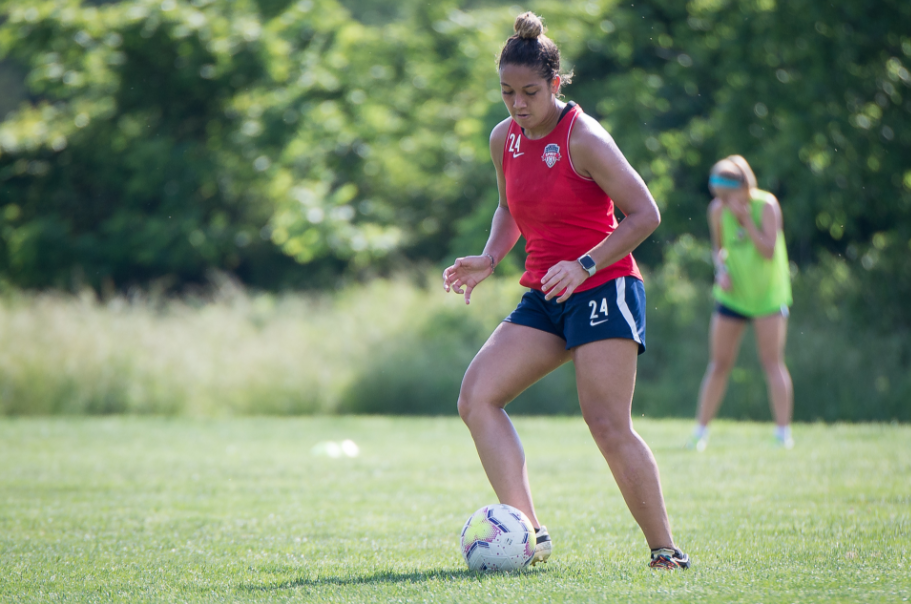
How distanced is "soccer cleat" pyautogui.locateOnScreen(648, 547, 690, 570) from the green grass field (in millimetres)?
98

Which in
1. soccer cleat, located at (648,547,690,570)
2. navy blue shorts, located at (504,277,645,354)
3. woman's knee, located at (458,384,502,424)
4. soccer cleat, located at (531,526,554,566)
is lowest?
soccer cleat, located at (531,526,554,566)

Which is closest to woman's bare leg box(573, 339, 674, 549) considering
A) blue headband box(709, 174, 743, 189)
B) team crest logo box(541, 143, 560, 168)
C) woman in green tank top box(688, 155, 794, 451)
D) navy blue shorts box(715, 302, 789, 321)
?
team crest logo box(541, 143, 560, 168)

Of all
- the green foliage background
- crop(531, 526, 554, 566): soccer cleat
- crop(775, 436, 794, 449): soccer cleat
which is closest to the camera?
crop(531, 526, 554, 566): soccer cleat

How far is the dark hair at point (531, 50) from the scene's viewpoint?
396cm

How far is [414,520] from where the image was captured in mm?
5672

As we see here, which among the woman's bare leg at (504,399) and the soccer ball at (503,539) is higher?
the woman's bare leg at (504,399)

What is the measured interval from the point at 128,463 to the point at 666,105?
12.6m

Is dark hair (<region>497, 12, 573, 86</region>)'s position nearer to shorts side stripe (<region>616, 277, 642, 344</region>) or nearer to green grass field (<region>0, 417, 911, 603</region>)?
shorts side stripe (<region>616, 277, 642, 344</region>)

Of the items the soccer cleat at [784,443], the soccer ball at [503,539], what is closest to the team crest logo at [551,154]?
the soccer ball at [503,539]

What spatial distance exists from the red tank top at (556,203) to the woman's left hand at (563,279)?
0.20 m

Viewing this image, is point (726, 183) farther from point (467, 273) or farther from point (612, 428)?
point (612, 428)

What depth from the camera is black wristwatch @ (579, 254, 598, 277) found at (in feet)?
12.8

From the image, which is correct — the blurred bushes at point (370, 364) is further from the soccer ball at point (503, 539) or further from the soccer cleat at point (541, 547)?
the soccer ball at point (503, 539)

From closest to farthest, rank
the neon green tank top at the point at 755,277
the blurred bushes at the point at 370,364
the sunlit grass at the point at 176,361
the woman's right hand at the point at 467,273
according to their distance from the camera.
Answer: the woman's right hand at the point at 467,273, the neon green tank top at the point at 755,277, the blurred bushes at the point at 370,364, the sunlit grass at the point at 176,361
